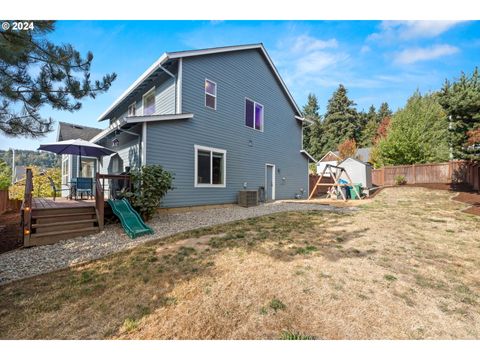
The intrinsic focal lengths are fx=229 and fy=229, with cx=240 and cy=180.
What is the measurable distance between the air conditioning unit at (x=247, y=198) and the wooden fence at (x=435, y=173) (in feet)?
44.5

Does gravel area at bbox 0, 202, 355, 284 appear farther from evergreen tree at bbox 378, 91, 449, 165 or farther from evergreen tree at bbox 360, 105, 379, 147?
evergreen tree at bbox 360, 105, 379, 147

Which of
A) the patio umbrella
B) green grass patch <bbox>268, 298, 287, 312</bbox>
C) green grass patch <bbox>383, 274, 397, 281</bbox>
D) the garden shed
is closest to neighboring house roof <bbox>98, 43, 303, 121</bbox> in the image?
the patio umbrella

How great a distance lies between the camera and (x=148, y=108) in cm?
1080

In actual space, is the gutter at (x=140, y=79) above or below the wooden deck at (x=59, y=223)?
above

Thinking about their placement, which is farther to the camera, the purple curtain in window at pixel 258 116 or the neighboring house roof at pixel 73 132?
the neighboring house roof at pixel 73 132

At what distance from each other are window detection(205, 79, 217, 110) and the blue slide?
5328 mm

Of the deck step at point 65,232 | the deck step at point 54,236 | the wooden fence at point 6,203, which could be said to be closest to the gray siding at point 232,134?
the deck step at point 65,232

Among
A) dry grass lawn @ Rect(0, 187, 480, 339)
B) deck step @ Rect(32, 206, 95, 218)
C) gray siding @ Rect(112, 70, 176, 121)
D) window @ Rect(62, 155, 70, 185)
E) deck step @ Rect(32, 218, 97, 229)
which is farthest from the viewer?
window @ Rect(62, 155, 70, 185)

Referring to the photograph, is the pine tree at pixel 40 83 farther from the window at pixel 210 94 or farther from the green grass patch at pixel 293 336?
the green grass patch at pixel 293 336

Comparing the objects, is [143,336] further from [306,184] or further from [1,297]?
[306,184]

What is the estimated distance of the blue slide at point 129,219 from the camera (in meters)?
5.78

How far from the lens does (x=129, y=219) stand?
6.29m

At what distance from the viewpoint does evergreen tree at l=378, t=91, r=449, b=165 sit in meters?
20.2
